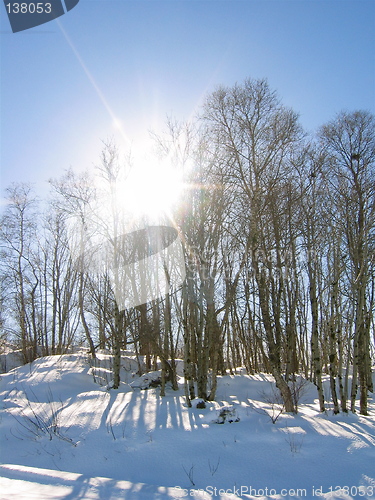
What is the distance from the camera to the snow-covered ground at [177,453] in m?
4.54

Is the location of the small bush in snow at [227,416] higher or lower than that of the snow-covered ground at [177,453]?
higher

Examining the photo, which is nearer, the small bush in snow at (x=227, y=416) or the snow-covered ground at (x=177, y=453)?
the snow-covered ground at (x=177, y=453)

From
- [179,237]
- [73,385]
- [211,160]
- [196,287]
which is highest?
[211,160]

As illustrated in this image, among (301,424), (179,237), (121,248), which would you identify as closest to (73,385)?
(121,248)

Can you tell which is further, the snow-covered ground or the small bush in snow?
the small bush in snow

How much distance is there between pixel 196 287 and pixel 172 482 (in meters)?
6.19

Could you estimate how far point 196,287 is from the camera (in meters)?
10.7

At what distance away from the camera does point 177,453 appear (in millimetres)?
5895

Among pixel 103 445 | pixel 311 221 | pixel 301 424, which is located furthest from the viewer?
pixel 311 221

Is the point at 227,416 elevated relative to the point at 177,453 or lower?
elevated

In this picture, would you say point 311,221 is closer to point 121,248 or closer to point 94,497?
point 121,248

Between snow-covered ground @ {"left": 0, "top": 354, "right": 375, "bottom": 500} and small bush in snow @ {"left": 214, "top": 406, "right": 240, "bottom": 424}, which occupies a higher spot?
small bush in snow @ {"left": 214, "top": 406, "right": 240, "bottom": 424}

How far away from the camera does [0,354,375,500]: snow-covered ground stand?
4543 millimetres

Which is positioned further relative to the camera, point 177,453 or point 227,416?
point 227,416
